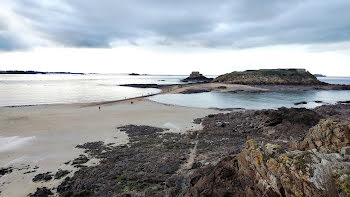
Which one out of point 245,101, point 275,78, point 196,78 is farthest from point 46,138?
point 196,78

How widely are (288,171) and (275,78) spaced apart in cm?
10912

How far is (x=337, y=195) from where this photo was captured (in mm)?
3838

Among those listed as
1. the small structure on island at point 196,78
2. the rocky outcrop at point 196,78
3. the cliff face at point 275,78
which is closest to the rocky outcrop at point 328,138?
the cliff face at point 275,78

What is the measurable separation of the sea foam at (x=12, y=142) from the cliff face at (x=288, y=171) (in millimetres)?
15180

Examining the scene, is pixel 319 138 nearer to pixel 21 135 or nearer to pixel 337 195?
pixel 337 195

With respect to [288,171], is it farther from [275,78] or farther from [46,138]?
[275,78]

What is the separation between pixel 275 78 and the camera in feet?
333

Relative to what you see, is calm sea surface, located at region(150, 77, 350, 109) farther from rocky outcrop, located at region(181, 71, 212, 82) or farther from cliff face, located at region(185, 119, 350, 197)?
rocky outcrop, located at region(181, 71, 212, 82)

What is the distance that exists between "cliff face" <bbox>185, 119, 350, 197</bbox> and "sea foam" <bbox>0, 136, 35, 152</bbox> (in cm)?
1518

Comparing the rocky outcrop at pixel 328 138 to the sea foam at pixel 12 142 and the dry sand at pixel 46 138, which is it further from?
the sea foam at pixel 12 142

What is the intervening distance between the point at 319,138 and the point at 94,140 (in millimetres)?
15457

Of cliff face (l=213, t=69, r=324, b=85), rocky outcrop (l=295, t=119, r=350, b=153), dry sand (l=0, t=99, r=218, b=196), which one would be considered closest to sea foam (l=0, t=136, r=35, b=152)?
dry sand (l=0, t=99, r=218, b=196)

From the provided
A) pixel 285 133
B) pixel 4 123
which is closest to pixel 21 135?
pixel 4 123

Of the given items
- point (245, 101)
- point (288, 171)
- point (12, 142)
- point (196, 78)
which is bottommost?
point (12, 142)
